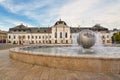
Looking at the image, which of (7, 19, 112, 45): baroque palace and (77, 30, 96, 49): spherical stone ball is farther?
(7, 19, 112, 45): baroque palace

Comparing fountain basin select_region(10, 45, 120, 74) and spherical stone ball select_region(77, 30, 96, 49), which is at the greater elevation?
spherical stone ball select_region(77, 30, 96, 49)

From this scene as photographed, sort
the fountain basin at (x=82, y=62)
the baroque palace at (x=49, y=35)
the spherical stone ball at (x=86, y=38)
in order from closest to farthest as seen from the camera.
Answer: the fountain basin at (x=82, y=62) → the spherical stone ball at (x=86, y=38) → the baroque palace at (x=49, y=35)

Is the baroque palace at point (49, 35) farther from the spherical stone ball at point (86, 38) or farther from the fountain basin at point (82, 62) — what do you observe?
the fountain basin at point (82, 62)

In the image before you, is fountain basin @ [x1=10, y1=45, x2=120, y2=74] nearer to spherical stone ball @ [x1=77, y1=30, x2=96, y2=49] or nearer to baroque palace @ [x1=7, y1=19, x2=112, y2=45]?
spherical stone ball @ [x1=77, y1=30, x2=96, y2=49]

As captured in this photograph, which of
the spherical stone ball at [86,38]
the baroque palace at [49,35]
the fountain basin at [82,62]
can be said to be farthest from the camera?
the baroque palace at [49,35]

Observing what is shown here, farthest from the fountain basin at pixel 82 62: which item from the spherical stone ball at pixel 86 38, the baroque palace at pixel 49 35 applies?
the baroque palace at pixel 49 35

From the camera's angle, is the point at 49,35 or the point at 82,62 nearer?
the point at 82,62

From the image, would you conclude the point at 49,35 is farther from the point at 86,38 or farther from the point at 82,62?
the point at 82,62

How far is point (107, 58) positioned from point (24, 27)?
289 ft

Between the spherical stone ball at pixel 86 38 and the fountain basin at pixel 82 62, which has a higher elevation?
the spherical stone ball at pixel 86 38

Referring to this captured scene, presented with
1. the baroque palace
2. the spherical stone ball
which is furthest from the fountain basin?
the baroque palace

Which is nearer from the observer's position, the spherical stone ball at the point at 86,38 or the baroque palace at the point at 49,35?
the spherical stone ball at the point at 86,38

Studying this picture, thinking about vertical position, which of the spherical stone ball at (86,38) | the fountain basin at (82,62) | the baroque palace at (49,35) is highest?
the baroque palace at (49,35)

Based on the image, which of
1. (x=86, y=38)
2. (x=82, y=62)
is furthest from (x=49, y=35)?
(x=82, y=62)
